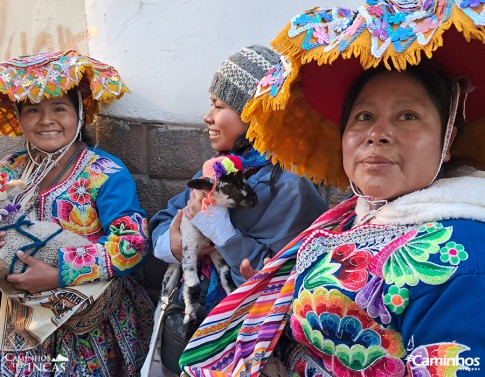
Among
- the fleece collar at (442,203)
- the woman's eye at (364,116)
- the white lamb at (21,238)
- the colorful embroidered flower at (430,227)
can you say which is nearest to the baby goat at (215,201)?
the white lamb at (21,238)

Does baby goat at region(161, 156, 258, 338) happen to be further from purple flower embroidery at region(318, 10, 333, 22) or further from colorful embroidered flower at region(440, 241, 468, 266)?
colorful embroidered flower at region(440, 241, 468, 266)

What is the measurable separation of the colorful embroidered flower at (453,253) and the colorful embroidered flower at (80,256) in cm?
194

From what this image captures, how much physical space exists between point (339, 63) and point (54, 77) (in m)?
1.76

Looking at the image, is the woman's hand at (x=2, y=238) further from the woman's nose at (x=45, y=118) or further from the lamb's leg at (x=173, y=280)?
the lamb's leg at (x=173, y=280)

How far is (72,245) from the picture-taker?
9.58 feet

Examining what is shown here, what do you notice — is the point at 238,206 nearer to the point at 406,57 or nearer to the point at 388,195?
the point at 388,195

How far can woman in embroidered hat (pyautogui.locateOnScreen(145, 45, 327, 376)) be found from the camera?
2525 millimetres

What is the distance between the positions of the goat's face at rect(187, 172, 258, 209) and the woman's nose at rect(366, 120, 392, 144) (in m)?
0.86

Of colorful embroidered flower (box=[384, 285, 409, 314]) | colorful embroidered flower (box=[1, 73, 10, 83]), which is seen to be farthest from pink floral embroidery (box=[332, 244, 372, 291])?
colorful embroidered flower (box=[1, 73, 10, 83])

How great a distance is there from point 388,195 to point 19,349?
7.13 feet

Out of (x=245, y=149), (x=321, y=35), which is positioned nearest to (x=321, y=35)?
(x=321, y=35)

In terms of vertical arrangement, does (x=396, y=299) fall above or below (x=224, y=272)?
above

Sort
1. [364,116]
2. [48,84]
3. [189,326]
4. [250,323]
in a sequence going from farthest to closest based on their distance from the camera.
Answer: [48,84]
[189,326]
[250,323]
[364,116]

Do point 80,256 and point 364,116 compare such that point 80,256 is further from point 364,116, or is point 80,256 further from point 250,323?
point 364,116
